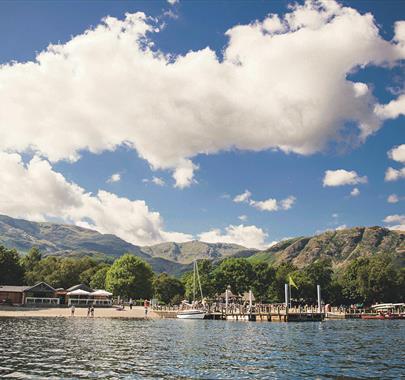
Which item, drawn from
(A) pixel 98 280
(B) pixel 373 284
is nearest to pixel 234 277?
(B) pixel 373 284

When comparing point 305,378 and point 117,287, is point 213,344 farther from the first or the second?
point 117,287

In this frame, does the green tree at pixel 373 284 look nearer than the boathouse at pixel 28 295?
No

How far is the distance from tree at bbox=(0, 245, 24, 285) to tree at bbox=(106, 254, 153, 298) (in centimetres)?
3238

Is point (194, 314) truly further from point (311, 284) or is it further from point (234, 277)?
point (311, 284)

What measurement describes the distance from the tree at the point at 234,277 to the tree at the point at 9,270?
6534 centimetres

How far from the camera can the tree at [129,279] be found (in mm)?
130363

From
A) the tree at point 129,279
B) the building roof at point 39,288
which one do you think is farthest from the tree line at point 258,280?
the building roof at point 39,288

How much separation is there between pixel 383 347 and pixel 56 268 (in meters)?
161

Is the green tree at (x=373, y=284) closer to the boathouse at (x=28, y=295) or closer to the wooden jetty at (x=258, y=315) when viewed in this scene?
the wooden jetty at (x=258, y=315)

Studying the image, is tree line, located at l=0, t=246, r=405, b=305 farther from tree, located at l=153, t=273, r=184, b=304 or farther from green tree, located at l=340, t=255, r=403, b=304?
tree, located at l=153, t=273, r=184, b=304

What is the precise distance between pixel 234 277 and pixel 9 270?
72954 mm

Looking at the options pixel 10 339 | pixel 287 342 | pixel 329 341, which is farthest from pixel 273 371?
pixel 10 339

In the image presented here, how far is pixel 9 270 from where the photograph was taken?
14012cm

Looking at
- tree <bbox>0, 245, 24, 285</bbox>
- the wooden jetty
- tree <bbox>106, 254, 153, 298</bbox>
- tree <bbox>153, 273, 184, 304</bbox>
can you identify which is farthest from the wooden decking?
tree <bbox>153, 273, 184, 304</bbox>
